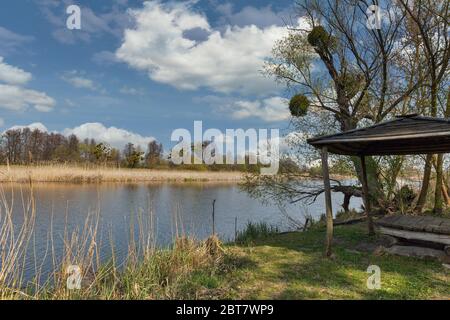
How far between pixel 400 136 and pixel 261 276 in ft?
10.7

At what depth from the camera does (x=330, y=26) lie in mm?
13188

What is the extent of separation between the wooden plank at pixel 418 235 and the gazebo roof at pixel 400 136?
1.71 meters

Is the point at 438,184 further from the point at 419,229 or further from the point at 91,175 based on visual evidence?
the point at 91,175

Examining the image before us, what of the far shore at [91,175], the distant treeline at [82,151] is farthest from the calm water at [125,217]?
the distant treeline at [82,151]

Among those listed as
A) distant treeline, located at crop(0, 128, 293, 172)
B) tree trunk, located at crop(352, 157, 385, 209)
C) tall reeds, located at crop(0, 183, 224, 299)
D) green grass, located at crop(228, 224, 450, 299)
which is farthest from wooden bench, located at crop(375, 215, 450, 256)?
distant treeline, located at crop(0, 128, 293, 172)

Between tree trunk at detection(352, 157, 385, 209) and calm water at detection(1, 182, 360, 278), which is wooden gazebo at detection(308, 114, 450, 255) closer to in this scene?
calm water at detection(1, 182, 360, 278)

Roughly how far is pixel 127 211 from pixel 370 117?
10.2 metres

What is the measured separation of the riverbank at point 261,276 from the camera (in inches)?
181

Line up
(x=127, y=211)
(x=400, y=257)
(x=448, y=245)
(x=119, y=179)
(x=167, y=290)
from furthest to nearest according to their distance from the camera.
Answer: (x=119, y=179)
(x=127, y=211)
(x=400, y=257)
(x=448, y=245)
(x=167, y=290)

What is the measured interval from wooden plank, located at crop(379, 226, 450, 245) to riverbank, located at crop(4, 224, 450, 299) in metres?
0.40

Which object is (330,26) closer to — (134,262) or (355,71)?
(355,71)

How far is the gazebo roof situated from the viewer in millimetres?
5901

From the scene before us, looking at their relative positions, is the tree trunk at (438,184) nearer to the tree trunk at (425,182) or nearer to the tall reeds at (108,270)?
the tree trunk at (425,182)
